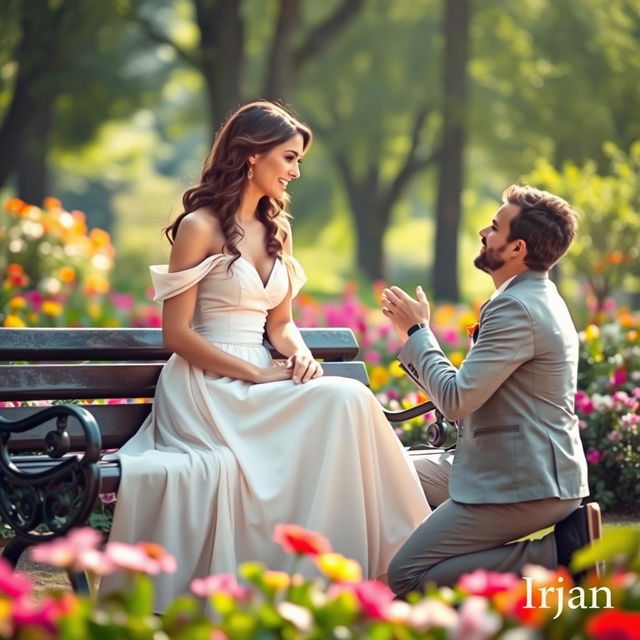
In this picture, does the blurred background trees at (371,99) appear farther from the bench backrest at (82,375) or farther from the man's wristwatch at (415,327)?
the man's wristwatch at (415,327)

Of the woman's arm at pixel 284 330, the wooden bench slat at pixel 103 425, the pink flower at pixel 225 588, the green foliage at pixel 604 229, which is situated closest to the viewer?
the pink flower at pixel 225 588

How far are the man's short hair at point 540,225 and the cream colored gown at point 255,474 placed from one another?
0.79m

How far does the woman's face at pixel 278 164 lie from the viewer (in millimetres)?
5137

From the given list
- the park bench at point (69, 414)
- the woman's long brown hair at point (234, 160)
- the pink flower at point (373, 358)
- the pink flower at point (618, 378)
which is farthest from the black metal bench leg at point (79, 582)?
the pink flower at point (373, 358)

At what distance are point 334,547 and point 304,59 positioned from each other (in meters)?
12.9

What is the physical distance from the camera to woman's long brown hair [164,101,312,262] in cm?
511

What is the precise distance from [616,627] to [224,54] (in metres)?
14.8

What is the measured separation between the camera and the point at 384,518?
472 centimetres

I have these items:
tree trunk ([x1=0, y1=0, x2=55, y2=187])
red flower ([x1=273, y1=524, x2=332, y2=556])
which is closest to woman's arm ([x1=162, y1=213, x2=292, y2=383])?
red flower ([x1=273, y1=524, x2=332, y2=556])

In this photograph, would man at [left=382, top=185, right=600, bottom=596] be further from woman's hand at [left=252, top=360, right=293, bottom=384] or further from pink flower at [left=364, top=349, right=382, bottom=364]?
pink flower at [left=364, top=349, right=382, bottom=364]

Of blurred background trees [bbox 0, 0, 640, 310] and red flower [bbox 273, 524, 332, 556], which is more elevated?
blurred background trees [bbox 0, 0, 640, 310]

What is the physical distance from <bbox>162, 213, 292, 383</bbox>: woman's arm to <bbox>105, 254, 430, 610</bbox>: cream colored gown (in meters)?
0.04

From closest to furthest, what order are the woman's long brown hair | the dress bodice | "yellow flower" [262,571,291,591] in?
"yellow flower" [262,571,291,591] → the dress bodice → the woman's long brown hair

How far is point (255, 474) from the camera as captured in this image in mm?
4598
